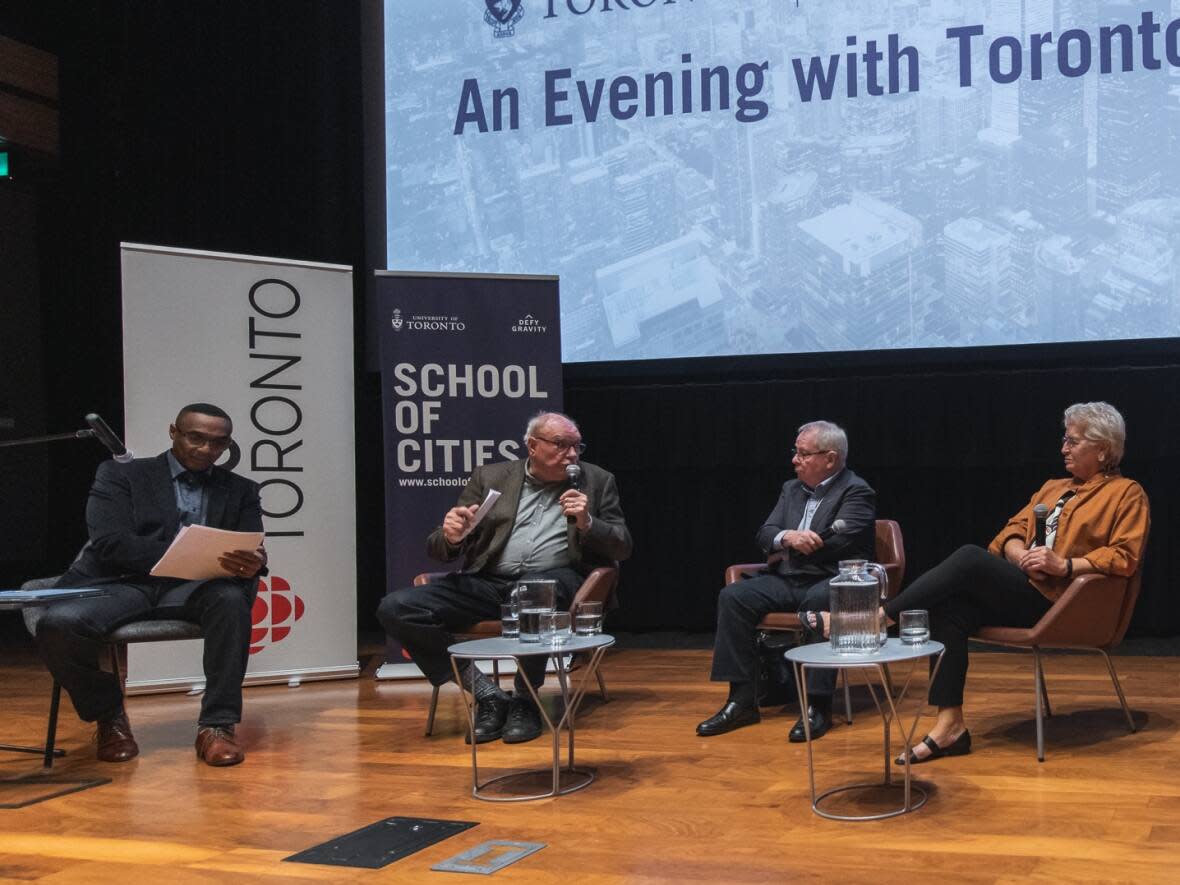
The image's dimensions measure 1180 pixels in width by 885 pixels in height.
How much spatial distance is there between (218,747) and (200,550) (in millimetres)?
619

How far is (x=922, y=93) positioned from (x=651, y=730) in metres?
3.20

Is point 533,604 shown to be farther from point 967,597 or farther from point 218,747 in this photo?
point 967,597

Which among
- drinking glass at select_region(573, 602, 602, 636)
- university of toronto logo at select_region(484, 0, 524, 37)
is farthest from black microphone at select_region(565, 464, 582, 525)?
university of toronto logo at select_region(484, 0, 524, 37)

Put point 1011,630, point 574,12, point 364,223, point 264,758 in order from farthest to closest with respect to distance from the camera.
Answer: point 364,223 → point 574,12 → point 264,758 → point 1011,630

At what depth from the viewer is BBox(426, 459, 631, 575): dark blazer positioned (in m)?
4.70

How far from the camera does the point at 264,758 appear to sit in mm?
4188

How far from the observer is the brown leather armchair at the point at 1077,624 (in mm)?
3826

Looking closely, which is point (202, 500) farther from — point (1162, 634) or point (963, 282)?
point (1162, 634)

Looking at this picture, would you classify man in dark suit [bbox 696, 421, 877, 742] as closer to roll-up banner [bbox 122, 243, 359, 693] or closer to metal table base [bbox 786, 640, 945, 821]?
metal table base [bbox 786, 640, 945, 821]

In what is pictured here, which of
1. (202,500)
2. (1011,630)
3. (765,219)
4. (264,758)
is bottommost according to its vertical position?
(264,758)

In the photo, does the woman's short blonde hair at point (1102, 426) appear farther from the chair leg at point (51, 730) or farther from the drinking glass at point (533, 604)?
the chair leg at point (51, 730)

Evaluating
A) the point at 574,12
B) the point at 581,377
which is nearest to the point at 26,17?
the point at 574,12

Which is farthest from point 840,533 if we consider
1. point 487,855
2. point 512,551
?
point 487,855

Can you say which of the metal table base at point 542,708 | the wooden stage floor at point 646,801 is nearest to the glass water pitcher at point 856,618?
the wooden stage floor at point 646,801
